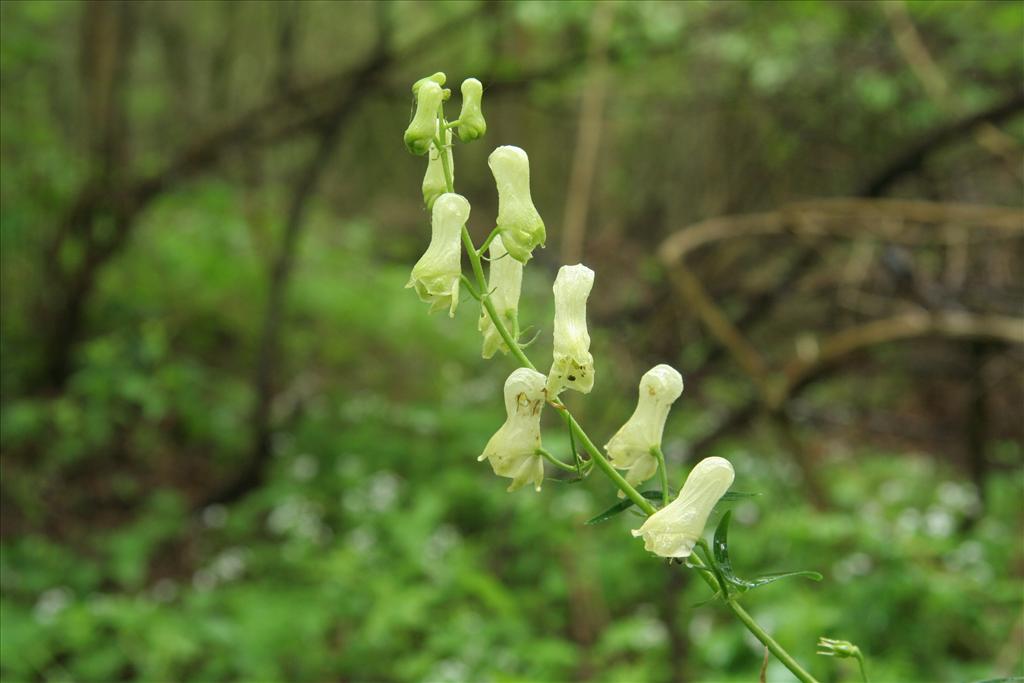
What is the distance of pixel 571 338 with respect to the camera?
130 centimetres

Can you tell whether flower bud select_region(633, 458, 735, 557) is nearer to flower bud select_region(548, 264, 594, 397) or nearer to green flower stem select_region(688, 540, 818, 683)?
green flower stem select_region(688, 540, 818, 683)

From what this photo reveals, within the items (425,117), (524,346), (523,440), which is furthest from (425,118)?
(523,440)

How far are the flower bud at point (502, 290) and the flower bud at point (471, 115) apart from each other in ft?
0.50

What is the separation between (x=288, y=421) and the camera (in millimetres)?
7461

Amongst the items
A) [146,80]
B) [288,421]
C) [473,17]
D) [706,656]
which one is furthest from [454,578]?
[146,80]

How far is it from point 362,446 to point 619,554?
2.47m

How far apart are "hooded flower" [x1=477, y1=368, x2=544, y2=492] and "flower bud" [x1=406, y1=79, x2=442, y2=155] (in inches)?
13.0

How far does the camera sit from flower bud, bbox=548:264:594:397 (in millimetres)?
1257

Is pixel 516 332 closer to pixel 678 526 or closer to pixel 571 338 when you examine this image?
pixel 571 338

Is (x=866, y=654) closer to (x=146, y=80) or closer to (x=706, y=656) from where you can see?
(x=706, y=656)

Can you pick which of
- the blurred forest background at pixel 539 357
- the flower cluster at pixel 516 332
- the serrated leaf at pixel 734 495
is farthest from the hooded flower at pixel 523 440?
the blurred forest background at pixel 539 357

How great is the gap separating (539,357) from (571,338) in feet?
18.4

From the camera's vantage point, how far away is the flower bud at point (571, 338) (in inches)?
49.5

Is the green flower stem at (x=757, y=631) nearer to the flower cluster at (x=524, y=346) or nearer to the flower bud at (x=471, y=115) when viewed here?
the flower cluster at (x=524, y=346)
